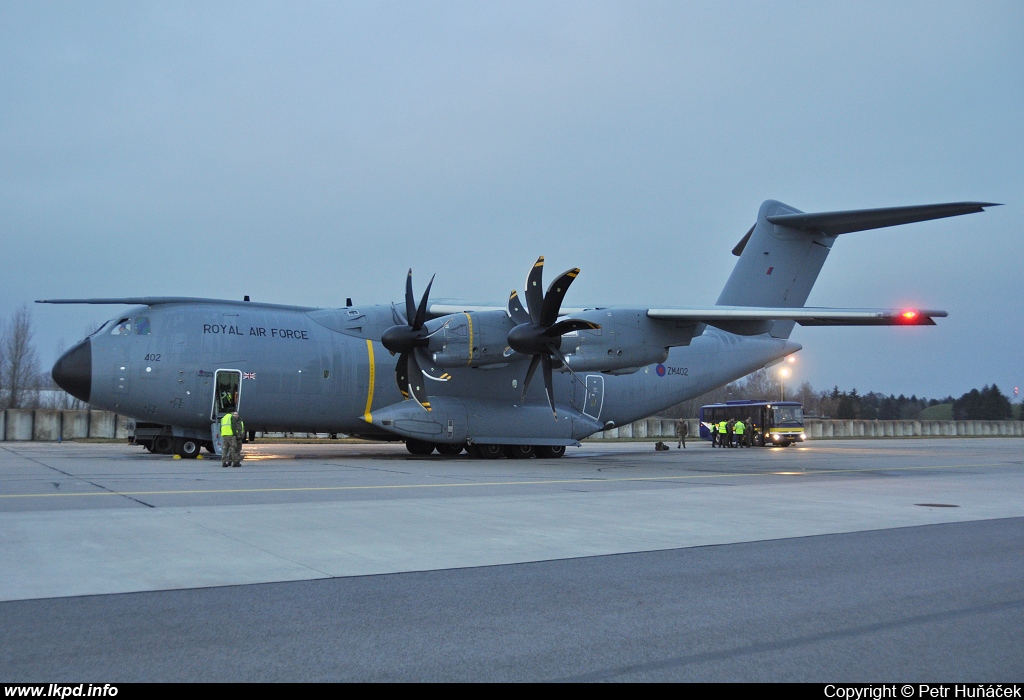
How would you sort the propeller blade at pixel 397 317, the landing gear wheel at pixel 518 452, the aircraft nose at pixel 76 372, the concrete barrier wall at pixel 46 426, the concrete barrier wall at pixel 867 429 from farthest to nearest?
1. the concrete barrier wall at pixel 867 429
2. the concrete barrier wall at pixel 46 426
3. the landing gear wheel at pixel 518 452
4. the propeller blade at pixel 397 317
5. the aircraft nose at pixel 76 372

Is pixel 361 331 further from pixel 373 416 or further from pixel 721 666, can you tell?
pixel 721 666

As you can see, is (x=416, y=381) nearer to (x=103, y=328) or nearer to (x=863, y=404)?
(x=103, y=328)

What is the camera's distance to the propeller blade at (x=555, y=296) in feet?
61.8

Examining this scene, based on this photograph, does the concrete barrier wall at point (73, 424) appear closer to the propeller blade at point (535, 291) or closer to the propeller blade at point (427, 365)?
the propeller blade at point (427, 365)

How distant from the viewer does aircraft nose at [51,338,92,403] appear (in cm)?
1970

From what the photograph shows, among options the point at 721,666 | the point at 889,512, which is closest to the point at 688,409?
the point at 889,512

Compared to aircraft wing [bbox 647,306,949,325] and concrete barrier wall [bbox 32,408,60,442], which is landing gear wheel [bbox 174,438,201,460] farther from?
concrete barrier wall [bbox 32,408,60,442]

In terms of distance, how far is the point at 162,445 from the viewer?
22.7 metres

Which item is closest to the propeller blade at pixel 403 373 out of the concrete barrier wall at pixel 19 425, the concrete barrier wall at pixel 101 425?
the concrete barrier wall at pixel 101 425

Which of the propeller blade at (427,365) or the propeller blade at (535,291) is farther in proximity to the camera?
the propeller blade at (427,365)

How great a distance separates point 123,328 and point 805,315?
1652 centimetres

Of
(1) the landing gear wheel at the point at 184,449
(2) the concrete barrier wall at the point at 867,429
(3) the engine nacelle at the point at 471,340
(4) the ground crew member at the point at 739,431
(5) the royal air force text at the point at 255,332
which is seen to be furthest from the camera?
(2) the concrete barrier wall at the point at 867,429

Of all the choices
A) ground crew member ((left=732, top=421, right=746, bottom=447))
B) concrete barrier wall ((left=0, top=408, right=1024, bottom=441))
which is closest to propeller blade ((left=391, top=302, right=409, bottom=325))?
concrete barrier wall ((left=0, top=408, right=1024, bottom=441))

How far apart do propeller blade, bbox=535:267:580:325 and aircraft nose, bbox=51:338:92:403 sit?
35.7 ft
